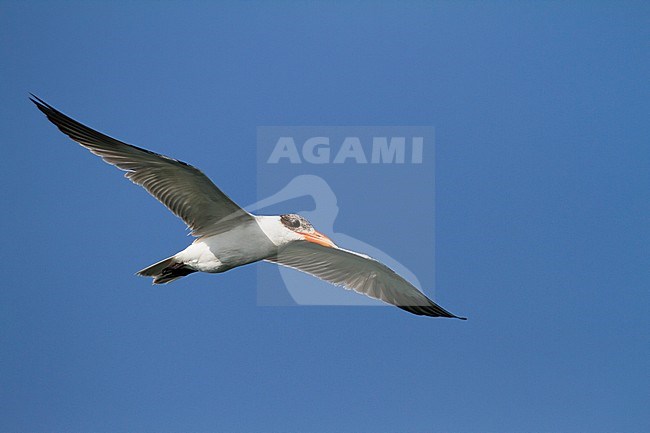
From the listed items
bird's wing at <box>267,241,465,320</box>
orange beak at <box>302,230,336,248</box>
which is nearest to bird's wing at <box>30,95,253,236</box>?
orange beak at <box>302,230,336,248</box>

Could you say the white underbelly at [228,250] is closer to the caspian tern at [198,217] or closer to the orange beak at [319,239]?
the caspian tern at [198,217]

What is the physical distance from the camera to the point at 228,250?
404 inches

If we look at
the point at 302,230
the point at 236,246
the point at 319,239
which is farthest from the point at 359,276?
the point at 236,246

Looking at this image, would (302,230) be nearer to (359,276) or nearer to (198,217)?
(198,217)

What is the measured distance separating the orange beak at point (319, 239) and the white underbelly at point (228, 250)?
18.4 inches

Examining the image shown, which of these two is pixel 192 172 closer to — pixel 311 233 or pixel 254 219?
pixel 254 219

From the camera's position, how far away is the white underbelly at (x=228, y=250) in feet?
33.8

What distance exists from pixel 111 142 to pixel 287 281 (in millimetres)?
3867

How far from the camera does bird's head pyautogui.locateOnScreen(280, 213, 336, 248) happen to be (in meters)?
10.5

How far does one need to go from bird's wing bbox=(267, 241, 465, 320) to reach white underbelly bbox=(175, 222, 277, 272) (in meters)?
1.07

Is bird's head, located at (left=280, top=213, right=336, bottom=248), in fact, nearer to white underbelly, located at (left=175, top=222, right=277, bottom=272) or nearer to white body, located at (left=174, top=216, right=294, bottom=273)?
white body, located at (left=174, top=216, right=294, bottom=273)

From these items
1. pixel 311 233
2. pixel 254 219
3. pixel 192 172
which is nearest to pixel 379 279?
pixel 311 233

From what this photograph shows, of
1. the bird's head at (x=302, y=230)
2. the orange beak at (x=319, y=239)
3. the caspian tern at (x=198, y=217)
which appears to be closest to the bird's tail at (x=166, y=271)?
the caspian tern at (x=198, y=217)

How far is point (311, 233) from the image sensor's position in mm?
10695
